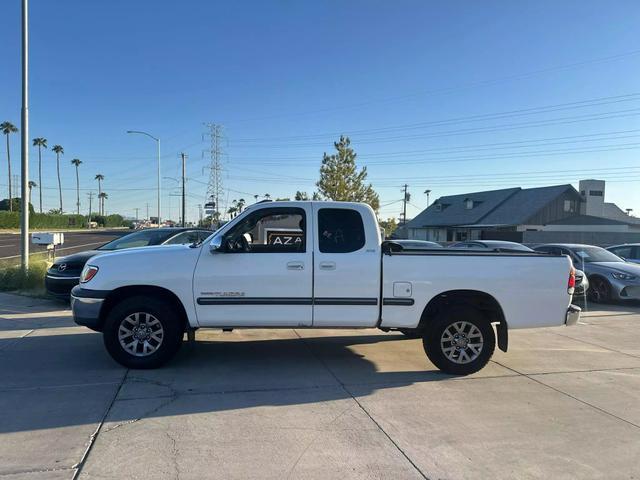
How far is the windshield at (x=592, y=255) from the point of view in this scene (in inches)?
526

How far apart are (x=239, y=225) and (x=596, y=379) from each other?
4.72m

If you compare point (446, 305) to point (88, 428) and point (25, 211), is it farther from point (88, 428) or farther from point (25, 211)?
point (25, 211)

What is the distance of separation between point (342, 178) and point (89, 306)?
109 feet

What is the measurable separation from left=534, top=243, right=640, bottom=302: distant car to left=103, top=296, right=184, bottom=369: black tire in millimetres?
8821

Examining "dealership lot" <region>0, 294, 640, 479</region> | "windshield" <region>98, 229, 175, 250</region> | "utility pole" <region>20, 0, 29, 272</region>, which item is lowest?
"dealership lot" <region>0, 294, 640, 479</region>

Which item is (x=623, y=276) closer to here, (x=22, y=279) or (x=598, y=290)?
(x=598, y=290)

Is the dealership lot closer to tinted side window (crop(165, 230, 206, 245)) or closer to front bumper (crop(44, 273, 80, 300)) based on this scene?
front bumper (crop(44, 273, 80, 300))

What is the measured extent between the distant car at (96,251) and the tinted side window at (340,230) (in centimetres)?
522

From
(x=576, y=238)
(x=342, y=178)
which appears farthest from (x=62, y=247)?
(x=576, y=238)

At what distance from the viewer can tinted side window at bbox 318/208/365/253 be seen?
19.8ft

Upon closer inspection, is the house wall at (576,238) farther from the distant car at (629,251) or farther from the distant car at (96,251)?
the distant car at (96,251)

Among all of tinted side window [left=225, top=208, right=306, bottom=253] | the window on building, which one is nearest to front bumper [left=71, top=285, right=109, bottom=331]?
tinted side window [left=225, top=208, right=306, bottom=253]

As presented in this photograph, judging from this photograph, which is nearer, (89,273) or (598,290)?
(89,273)

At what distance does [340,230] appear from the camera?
20.0 ft
